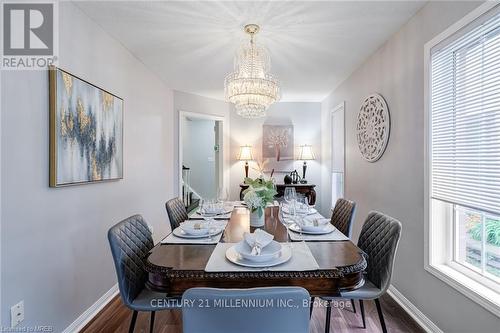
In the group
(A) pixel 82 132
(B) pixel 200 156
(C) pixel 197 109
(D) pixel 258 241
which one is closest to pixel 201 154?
(B) pixel 200 156

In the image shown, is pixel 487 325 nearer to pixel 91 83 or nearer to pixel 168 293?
pixel 168 293

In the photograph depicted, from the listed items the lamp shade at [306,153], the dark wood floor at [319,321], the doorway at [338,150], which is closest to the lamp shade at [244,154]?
the lamp shade at [306,153]

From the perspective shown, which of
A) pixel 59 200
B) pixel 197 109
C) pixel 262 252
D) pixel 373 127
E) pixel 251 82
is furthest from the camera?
pixel 197 109

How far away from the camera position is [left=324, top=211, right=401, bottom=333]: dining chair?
1.63 m

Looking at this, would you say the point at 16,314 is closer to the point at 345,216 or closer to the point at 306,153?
the point at 345,216

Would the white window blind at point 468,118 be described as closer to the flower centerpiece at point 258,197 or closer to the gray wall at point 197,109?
the flower centerpiece at point 258,197

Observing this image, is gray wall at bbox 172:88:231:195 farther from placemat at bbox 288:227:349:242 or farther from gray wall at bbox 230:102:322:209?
placemat at bbox 288:227:349:242

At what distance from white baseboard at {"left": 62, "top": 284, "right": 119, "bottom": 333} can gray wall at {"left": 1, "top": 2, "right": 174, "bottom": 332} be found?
45mm

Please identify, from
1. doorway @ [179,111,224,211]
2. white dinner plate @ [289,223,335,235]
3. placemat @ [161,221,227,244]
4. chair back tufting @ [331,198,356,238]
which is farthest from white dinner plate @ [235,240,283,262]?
doorway @ [179,111,224,211]

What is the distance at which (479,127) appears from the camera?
5.23 feet

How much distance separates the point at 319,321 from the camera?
2105 mm

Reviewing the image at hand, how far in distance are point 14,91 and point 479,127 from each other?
2.75 metres

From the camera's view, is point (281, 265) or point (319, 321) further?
point (319, 321)

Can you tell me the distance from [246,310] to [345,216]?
170 centimetres
